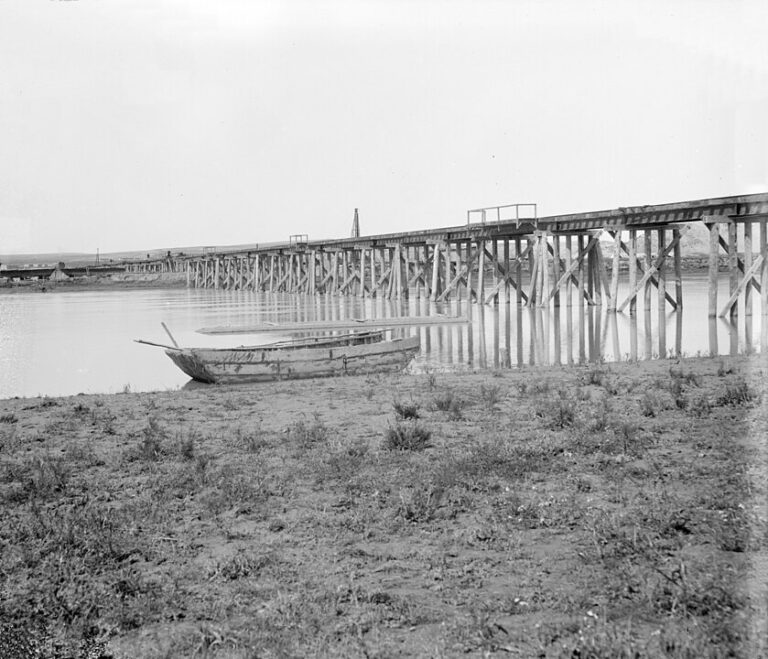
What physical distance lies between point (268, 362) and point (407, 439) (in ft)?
24.5

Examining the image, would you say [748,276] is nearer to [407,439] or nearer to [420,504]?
[407,439]

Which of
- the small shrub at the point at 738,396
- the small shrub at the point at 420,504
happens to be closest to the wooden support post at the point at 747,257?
the small shrub at the point at 738,396

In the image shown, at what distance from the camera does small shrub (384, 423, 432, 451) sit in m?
7.16

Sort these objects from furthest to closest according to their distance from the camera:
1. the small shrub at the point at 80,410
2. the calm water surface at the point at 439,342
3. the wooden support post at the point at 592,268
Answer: the wooden support post at the point at 592,268, the calm water surface at the point at 439,342, the small shrub at the point at 80,410

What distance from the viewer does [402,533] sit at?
5.05 meters

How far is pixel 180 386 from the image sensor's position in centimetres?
1485

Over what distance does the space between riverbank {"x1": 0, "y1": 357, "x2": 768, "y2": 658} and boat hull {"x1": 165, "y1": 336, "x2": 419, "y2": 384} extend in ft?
17.7

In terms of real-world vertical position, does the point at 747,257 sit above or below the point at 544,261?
below

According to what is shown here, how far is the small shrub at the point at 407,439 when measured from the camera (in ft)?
23.5

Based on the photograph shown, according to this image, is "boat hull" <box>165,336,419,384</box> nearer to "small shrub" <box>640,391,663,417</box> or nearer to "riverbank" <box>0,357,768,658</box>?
"riverbank" <box>0,357,768,658</box>

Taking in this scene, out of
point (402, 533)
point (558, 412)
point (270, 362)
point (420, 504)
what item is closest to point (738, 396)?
point (558, 412)

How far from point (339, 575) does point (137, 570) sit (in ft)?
A: 3.84

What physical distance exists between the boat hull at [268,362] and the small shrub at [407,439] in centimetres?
712

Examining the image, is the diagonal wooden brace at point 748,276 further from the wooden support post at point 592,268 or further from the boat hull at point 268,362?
the boat hull at point 268,362
